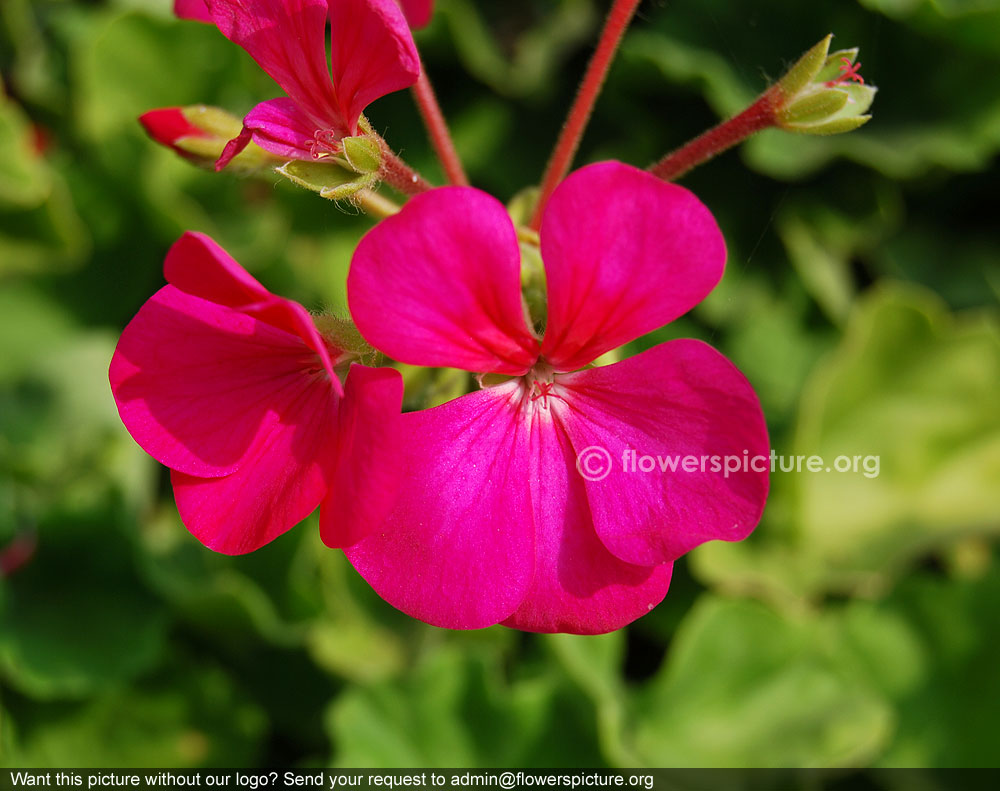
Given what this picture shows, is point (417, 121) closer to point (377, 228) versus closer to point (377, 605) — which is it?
point (377, 605)

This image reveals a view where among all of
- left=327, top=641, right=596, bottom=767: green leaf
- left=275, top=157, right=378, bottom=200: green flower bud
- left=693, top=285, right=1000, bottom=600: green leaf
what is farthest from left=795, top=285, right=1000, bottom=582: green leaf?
left=275, top=157, right=378, bottom=200: green flower bud

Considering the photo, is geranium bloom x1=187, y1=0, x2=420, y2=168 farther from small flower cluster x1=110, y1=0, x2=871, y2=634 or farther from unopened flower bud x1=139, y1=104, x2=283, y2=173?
unopened flower bud x1=139, y1=104, x2=283, y2=173

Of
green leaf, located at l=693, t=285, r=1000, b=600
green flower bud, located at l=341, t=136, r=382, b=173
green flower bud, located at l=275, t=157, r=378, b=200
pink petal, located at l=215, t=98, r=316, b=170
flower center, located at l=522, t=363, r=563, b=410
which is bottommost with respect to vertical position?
green leaf, located at l=693, t=285, r=1000, b=600

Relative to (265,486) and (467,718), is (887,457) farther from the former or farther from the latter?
(265,486)

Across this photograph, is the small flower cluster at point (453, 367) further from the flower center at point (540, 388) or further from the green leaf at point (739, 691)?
the green leaf at point (739, 691)

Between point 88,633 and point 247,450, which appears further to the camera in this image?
point 88,633

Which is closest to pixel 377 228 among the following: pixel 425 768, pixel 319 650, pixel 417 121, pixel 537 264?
pixel 537 264

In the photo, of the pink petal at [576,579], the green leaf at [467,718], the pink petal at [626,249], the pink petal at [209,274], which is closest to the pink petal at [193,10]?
the pink petal at [209,274]
